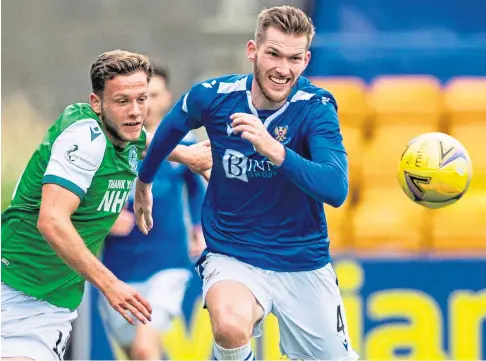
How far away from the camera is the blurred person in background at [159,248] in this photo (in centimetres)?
735

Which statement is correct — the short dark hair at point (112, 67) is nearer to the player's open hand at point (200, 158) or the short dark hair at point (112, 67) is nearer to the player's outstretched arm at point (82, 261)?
the player's open hand at point (200, 158)

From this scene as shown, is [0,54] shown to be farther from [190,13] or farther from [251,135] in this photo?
[251,135]

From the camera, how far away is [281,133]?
17.3 ft

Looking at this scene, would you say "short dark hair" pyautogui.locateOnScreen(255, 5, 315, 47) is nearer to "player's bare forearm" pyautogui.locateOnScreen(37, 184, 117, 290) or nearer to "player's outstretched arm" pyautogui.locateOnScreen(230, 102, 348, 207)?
"player's outstretched arm" pyautogui.locateOnScreen(230, 102, 348, 207)

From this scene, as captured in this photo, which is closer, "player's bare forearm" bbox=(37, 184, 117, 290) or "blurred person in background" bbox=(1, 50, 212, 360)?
"player's bare forearm" bbox=(37, 184, 117, 290)

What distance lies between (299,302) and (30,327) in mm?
1203

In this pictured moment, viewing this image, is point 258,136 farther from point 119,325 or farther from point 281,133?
point 119,325

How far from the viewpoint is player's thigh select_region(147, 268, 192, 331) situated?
730 centimetres

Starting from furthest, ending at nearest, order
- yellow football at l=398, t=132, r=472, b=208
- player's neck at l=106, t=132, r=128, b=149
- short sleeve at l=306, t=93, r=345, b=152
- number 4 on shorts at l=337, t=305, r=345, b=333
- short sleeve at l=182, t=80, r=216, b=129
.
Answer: yellow football at l=398, t=132, r=472, b=208 → number 4 on shorts at l=337, t=305, r=345, b=333 → short sleeve at l=182, t=80, r=216, b=129 → player's neck at l=106, t=132, r=128, b=149 → short sleeve at l=306, t=93, r=345, b=152

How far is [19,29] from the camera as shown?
9992mm

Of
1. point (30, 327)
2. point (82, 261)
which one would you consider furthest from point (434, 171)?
point (30, 327)

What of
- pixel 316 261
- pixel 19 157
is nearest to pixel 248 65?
pixel 19 157

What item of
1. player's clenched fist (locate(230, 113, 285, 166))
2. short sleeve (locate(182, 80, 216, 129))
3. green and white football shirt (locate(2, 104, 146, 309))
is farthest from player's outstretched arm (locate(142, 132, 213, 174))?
player's clenched fist (locate(230, 113, 285, 166))

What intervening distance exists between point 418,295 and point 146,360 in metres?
2.06
